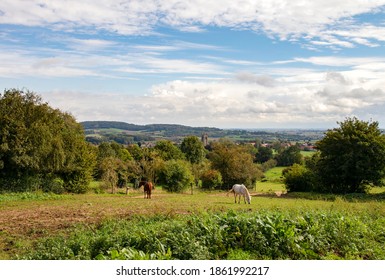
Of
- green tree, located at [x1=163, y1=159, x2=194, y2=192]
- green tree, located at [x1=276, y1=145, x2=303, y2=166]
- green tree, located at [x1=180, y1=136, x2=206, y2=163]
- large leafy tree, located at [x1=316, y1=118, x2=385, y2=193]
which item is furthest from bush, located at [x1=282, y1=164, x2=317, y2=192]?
green tree, located at [x1=276, y1=145, x2=303, y2=166]

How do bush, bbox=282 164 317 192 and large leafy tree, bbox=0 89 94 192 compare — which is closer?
large leafy tree, bbox=0 89 94 192

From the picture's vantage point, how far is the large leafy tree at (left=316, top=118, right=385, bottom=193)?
34156mm

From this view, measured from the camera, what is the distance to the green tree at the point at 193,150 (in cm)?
7269

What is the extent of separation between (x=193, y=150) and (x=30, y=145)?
47.1 meters

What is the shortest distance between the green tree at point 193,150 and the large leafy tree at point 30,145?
39881 millimetres

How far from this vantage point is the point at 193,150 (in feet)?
240

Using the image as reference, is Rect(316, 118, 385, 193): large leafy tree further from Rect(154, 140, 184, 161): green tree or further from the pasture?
Rect(154, 140, 184, 161): green tree

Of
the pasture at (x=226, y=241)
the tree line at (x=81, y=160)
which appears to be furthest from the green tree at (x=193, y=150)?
the pasture at (x=226, y=241)

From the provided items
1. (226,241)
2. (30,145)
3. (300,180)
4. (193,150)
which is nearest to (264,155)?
(193,150)

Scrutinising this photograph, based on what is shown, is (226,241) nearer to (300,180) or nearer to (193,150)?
(300,180)

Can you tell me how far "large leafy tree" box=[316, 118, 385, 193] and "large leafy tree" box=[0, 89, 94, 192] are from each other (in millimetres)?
26748

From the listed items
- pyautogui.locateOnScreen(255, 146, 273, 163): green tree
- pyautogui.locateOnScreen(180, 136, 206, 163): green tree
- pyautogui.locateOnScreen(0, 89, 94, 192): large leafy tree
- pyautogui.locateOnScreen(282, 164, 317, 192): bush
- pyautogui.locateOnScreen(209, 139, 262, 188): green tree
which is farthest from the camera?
pyautogui.locateOnScreen(255, 146, 273, 163): green tree

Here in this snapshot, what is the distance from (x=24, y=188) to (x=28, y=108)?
682cm
